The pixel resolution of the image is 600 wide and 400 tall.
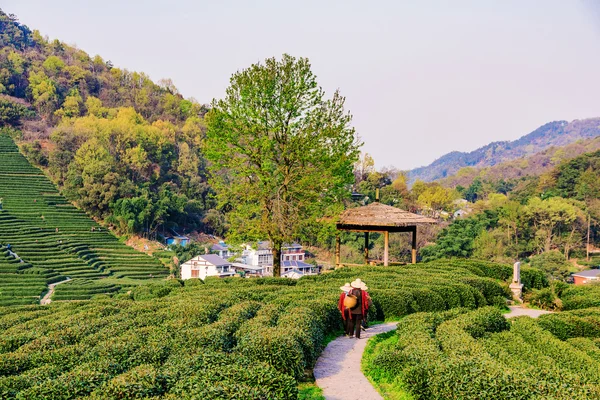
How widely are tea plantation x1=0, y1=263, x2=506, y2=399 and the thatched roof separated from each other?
5733mm

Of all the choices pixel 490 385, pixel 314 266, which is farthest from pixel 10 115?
pixel 490 385

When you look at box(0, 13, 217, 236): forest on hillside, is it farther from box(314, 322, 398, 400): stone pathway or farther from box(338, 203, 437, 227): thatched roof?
box(314, 322, 398, 400): stone pathway

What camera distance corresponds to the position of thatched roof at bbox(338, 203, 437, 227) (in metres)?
20.2

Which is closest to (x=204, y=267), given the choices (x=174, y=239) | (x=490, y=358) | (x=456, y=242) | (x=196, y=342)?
(x=174, y=239)

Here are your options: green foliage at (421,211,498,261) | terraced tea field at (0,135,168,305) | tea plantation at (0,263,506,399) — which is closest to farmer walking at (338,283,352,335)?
tea plantation at (0,263,506,399)

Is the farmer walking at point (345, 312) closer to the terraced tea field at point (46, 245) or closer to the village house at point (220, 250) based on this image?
the terraced tea field at point (46, 245)

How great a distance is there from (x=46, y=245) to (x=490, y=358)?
1936 inches

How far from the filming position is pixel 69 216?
58.3m

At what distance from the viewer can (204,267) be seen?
50.2 metres

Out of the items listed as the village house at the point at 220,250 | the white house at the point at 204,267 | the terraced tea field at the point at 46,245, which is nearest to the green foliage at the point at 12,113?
the terraced tea field at the point at 46,245

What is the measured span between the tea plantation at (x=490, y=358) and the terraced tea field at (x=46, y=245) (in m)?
31.7

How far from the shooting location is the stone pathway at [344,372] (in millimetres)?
6782

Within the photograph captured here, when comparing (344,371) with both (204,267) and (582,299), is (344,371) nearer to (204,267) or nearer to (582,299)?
(582,299)

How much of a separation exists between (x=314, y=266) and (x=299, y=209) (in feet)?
112
